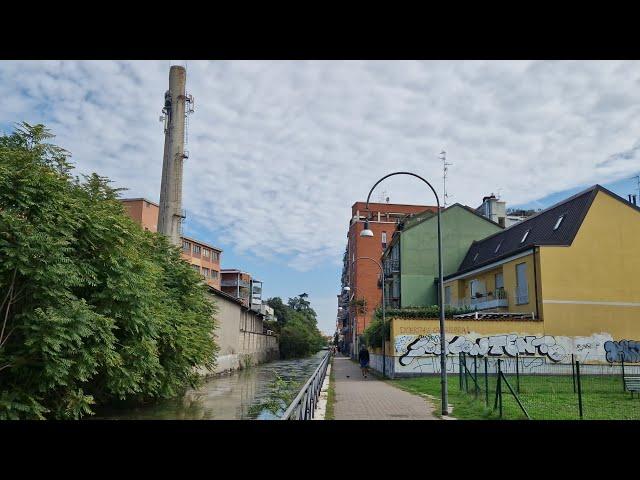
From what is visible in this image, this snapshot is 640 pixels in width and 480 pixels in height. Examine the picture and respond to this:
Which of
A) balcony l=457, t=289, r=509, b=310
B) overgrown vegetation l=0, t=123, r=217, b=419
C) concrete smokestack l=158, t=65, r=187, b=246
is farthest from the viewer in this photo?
concrete smokestack l=158, t=65, r=187, b=246

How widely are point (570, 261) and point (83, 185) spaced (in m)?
23.0

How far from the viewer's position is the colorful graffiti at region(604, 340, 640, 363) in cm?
2533

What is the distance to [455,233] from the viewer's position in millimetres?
40875

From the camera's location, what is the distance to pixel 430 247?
4169 cm

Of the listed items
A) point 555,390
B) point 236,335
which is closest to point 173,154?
point 236,335

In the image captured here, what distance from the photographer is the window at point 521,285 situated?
90.4 feet

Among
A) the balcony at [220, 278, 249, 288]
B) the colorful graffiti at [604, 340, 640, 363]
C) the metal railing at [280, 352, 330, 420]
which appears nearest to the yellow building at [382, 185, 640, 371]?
the colorful graffiti at [604, 340, 640, 363]

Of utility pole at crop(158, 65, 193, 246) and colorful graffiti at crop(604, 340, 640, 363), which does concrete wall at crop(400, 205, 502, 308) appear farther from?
utility pole at crop(158, 65, 193, 246)

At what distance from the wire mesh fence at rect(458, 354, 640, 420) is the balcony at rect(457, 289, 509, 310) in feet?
15.6

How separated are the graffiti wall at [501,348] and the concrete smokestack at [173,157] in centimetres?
1667

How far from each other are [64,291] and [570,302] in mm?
23680

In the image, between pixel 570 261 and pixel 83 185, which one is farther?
pixel 570 261

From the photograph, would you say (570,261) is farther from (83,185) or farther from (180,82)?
(180,82)
